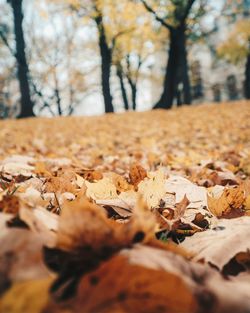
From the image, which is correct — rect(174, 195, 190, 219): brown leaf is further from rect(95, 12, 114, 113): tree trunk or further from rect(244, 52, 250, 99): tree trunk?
rect(244, 52, 250, 99): tree trunk

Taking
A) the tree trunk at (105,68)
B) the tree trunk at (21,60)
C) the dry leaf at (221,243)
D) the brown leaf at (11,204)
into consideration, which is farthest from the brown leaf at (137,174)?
the tree trunk at (105,68)

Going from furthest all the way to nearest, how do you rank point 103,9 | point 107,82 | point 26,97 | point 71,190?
A: 1. point 107,82
2. point 103,9
3. point 26,97
4. point 71,190

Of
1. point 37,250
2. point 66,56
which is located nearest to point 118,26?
point 66,56

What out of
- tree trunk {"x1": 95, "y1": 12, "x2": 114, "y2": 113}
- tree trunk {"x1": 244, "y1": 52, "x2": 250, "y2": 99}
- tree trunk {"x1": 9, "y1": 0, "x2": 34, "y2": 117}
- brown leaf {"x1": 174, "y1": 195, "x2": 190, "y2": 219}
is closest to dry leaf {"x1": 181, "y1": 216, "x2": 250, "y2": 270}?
brown leaf {"x1": 174, "y1": 195, "x2": 190, "y2": 219}

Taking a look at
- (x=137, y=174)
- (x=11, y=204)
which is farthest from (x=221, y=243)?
(x=137, y=174)

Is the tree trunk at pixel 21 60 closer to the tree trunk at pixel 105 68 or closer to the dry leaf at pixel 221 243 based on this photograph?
the tree trunk at pixel 105 68

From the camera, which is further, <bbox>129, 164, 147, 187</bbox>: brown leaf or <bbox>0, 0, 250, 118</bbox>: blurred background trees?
<bbox>0, 0, 250, 118</bbox>: blurred background trees

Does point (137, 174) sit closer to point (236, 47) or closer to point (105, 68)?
point (105, 68)

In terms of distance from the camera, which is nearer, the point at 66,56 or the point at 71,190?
the point at 71,190

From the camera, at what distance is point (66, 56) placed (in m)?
34.1

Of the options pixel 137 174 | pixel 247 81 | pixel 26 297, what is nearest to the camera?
pixel 26 297

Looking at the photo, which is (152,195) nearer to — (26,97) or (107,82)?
(26,97)

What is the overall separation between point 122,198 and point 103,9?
52.8ft

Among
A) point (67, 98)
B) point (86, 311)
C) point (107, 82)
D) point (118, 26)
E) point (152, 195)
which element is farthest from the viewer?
point (67, 98)
